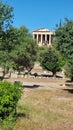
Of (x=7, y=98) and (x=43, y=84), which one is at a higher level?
(x=7, y=98)

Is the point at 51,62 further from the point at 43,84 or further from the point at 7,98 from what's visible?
the point at 7,98

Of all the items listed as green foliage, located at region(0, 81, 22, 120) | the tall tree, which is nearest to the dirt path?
the tall tree

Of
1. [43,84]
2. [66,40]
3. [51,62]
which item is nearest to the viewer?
[66,40]

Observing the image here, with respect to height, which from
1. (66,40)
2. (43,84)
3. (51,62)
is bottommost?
(51,62)

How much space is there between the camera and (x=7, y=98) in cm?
1412

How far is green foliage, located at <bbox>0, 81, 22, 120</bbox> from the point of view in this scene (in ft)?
46.3

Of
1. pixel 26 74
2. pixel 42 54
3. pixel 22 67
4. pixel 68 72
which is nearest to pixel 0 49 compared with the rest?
pixel 68 72

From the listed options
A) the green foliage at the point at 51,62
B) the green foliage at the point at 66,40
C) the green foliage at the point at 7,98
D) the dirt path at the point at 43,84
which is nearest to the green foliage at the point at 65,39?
the green foliage at the point at 66,40

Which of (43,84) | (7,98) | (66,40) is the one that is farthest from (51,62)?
(7,98)

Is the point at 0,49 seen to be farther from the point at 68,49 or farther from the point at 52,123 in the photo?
the point at 52,123

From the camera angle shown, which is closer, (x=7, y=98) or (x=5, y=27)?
(x=7, y=98)

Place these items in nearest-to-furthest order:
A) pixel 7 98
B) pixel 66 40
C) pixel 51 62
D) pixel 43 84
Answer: pixel 7 98
pixel 66 40
pixel 43 84
pixel 51 62

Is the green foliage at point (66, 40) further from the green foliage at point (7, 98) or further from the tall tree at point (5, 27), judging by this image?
the green foliage at point (7, 98)

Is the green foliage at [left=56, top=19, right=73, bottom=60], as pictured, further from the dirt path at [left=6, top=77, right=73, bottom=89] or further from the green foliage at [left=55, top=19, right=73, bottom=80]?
the dirt path at [left=6, top=77, right=73, bottom=89]
